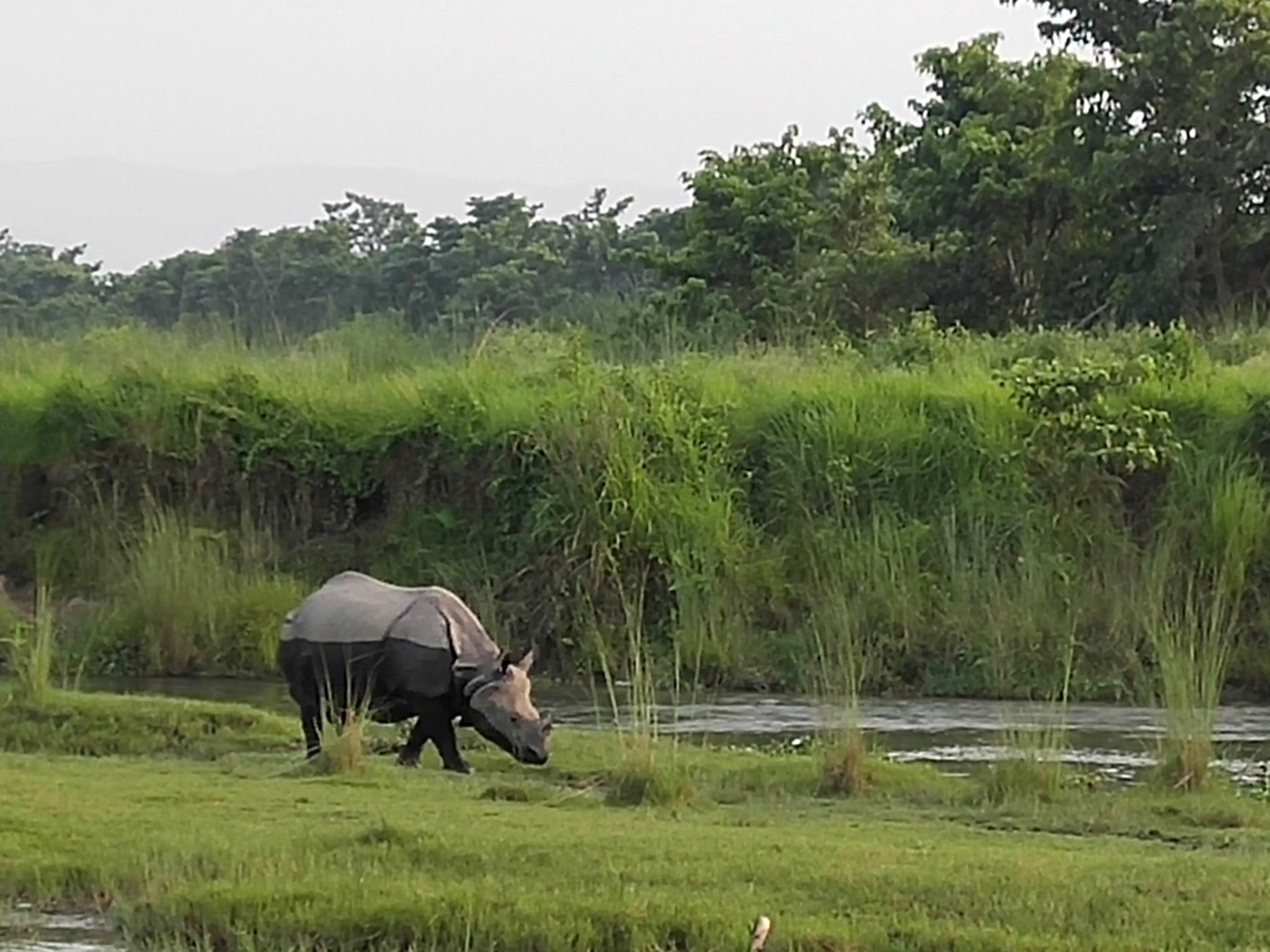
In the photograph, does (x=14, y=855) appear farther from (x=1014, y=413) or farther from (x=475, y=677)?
(x=1014, y=413)

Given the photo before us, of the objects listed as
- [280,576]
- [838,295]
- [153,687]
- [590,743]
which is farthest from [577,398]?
[838,295]

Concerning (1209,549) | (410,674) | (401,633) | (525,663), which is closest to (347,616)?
(401,633)

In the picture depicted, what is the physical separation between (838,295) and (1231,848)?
18.2m

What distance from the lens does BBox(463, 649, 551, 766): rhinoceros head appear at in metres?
12.8

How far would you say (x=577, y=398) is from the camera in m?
19.4

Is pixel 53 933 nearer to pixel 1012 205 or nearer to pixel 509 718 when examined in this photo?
pixel 509 718

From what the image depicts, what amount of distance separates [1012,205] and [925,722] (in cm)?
1196

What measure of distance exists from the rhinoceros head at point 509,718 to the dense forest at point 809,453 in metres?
1.86

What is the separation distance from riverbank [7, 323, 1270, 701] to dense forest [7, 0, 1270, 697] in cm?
3

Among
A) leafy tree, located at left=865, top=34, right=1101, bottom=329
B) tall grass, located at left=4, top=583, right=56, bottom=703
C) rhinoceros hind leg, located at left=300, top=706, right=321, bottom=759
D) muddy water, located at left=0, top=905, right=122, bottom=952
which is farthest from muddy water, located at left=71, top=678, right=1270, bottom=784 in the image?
leafy tree, located at left=865, top=34, right=1101, bottom=329

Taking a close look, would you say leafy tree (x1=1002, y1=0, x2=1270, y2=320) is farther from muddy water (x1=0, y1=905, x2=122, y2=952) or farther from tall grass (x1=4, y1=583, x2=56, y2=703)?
muddy water (x1=0, y1=905, x2=122, y2=952)

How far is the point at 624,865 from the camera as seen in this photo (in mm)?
8398

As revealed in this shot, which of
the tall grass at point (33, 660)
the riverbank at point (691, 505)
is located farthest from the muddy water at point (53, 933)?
the riverbank at point (691, 505)

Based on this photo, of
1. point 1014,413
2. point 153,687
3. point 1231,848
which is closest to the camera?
point 1231,848
